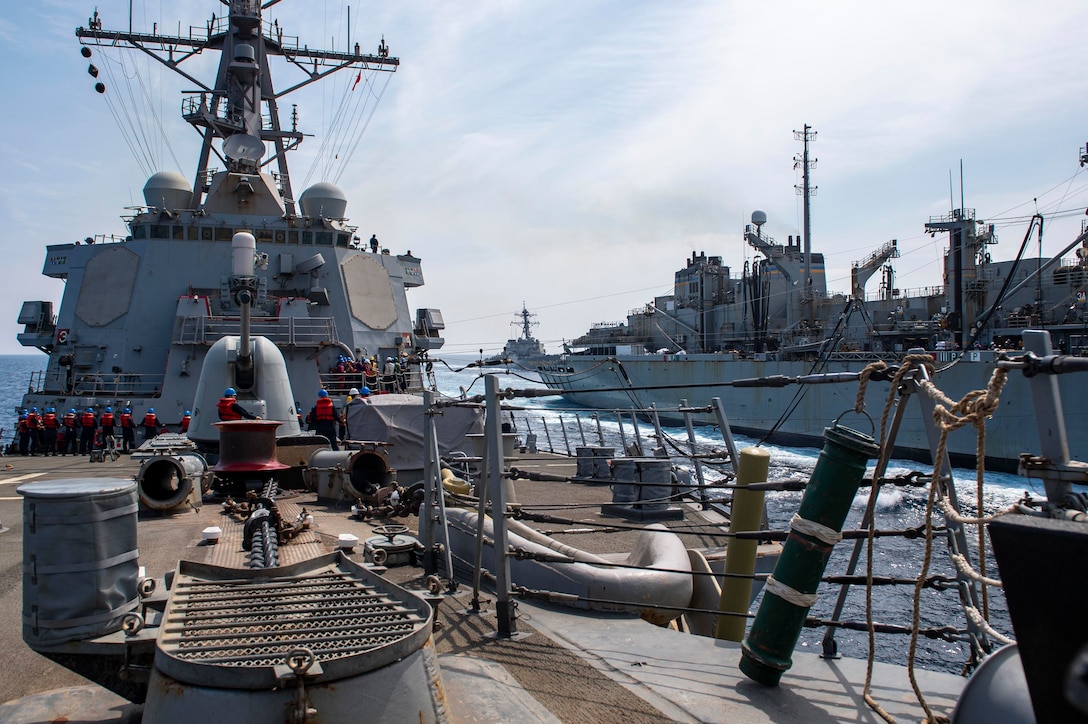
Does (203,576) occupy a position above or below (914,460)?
above

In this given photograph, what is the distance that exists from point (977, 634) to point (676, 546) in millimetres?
2327

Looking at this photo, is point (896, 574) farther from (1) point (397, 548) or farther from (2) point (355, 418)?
(1) point (397, 548)

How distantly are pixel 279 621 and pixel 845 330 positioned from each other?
42.1 metres

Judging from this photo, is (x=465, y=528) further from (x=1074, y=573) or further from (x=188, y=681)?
(x=1074, y=573)

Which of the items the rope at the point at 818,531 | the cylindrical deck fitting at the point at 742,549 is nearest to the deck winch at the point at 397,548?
the cylindrical deck fitting at the point at 742,549

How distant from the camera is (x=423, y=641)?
97.8 inches

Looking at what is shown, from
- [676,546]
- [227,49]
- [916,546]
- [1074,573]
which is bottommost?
[916,546]

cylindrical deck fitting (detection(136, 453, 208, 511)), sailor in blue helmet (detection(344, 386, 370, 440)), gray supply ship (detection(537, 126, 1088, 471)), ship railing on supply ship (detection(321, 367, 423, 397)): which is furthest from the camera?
gray supply ship (detection(537, 126, 1088, 471))

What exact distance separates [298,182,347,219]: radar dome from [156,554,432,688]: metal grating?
1735cm

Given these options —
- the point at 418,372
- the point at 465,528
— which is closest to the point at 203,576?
the point at 465,528

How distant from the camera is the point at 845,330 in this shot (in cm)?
4106

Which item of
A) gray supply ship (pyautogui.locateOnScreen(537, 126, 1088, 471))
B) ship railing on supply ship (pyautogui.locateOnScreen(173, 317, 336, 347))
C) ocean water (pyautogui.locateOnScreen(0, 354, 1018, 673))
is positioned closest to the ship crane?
gray supply ship (pyautogui.locateOnScreen(537, 126, 1088, 471))

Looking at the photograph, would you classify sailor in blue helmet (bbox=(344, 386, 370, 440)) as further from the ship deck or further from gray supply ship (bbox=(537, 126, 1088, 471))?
gray supply ship (bbox=(537, 126, 1088, 471))

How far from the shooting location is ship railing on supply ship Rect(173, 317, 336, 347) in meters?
15.3
